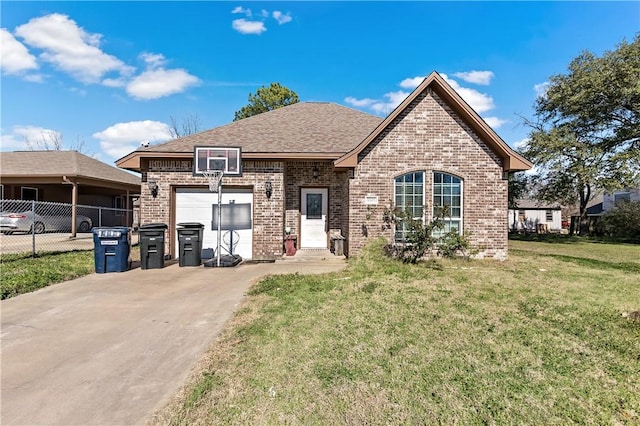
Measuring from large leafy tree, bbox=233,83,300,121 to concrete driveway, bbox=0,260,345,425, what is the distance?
84.1ft

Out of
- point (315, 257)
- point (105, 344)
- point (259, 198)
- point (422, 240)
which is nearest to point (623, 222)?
point (422, 240)

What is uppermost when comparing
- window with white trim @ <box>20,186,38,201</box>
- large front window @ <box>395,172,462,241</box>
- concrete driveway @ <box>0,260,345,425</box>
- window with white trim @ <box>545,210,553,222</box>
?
window with white trim @ <box>20,186,38,201</box>

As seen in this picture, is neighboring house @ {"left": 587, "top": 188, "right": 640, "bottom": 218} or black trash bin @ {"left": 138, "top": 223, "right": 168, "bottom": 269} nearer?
black trash bin @ {"left": 138, "top": 223, "right": 168, "bottom": 269}

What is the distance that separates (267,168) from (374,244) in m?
4.01

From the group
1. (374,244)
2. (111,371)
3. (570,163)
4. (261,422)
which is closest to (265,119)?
(374,244)

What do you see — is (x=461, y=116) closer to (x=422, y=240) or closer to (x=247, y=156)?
(x=422, y=240)

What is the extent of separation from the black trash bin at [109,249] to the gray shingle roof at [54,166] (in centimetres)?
1077

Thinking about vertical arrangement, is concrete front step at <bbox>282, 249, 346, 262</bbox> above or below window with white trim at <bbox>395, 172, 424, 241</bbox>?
below

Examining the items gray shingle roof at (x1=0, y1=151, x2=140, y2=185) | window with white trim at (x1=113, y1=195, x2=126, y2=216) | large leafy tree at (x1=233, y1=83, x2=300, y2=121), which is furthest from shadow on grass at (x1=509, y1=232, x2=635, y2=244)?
window with white trim at (x1=113, y1=195, x2=126, y2=216)

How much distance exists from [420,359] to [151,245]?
753cm

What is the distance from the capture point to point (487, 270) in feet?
28.3

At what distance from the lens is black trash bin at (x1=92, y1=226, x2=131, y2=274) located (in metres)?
8.29

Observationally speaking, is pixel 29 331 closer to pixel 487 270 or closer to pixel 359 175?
pixel 359 175

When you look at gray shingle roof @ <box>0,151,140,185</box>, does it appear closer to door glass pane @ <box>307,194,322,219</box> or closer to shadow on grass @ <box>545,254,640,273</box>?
door glass pane @ <box>307,194,322,219</box>
